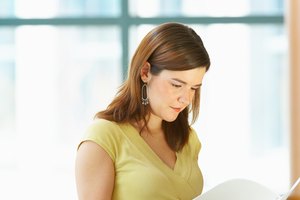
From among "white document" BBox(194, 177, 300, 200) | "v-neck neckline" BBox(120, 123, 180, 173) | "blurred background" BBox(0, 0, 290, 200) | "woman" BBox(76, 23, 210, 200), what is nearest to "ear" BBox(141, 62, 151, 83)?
"woman" BBox(76, 23, 210, 200)

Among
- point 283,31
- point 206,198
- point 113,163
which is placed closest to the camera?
point 206,198

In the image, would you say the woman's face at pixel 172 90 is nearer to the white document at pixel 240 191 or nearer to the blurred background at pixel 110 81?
the white document at pixel 240 191

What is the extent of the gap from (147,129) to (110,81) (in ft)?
7.98

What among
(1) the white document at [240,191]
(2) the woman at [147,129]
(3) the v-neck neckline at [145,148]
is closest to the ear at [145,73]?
(2) the woman at [147,129]

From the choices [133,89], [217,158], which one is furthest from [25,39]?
[133,89]

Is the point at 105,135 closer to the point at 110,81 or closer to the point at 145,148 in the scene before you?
the point at 145,148

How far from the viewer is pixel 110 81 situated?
4.18 meters

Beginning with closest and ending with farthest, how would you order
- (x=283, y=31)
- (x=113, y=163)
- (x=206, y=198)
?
1. (x=206, y=198)
2. (x=113, y=163)
3. (x=283, y=31)

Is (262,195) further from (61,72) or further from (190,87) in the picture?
(61,72)

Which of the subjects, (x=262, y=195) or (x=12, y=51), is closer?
(x=262, y=195)

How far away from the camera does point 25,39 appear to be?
4.12m

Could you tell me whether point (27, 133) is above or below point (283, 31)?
below

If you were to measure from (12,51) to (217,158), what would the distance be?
150cm

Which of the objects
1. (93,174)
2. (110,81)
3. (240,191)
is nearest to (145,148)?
(93,174)
